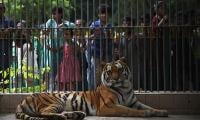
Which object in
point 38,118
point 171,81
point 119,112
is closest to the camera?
point 38,118

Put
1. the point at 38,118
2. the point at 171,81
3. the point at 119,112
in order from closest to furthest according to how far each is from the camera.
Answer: the point at 38,118, the point at 119,112, the point at 171,81

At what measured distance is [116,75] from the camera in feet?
29.1

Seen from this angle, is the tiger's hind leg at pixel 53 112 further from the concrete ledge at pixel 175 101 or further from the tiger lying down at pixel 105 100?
the concrete ledge at pixel 175 101

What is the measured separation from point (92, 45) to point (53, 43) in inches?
28.9

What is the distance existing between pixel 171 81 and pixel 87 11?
2.02 metres

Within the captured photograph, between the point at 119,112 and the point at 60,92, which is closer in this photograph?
the point at 119,112

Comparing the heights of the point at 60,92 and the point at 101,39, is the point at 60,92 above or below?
below

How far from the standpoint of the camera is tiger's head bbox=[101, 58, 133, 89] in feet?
29.1

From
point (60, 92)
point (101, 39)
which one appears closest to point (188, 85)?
point (101, 39)

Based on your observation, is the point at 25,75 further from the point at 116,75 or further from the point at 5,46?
the point at 116,75

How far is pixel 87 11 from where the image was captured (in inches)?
360

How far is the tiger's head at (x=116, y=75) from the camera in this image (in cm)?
887

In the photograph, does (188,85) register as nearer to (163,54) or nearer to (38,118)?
(163,54)

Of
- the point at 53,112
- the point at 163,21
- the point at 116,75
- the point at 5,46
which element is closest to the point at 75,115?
the point at 53,112
